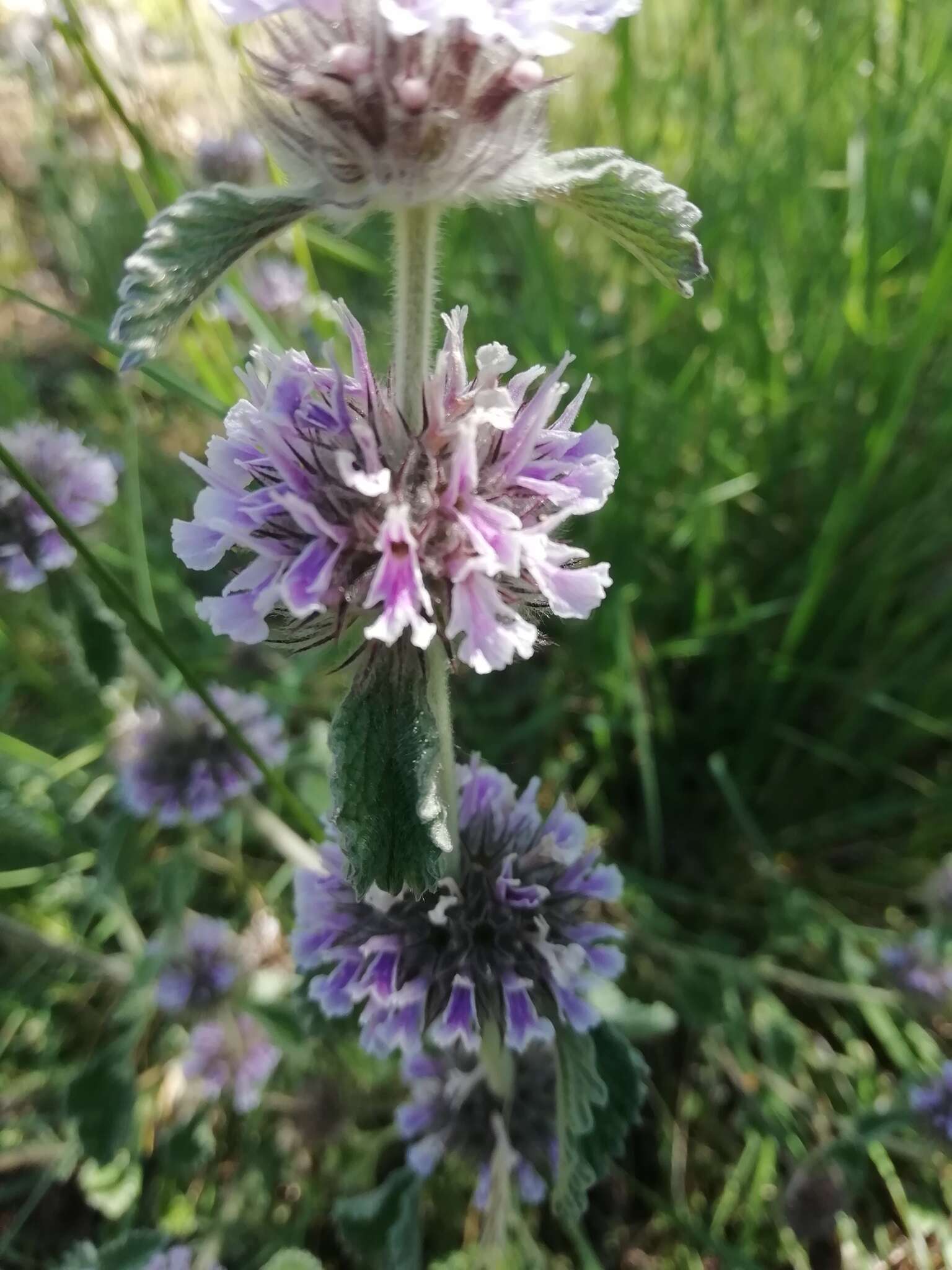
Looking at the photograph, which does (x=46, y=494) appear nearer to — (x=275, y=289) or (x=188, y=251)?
(x=188, y=251)

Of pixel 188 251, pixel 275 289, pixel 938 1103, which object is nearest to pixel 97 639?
pixel 188 251

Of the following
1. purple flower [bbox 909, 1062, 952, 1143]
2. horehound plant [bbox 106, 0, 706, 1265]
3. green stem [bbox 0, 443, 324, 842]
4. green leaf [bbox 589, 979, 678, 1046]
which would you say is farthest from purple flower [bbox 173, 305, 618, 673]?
purple flower [bbox 909, 1062, 952, 1143]

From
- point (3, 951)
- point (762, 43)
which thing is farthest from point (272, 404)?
point (762, 43)

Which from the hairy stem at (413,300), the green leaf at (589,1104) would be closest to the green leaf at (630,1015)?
the green leaf at (589,1104)

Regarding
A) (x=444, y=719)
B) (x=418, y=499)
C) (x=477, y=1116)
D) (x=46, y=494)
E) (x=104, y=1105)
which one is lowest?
(x=104, y=1105)

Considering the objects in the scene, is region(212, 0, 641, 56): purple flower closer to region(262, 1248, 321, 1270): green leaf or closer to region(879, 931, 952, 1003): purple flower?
region(262, 1248, 321, 1270): green leaf

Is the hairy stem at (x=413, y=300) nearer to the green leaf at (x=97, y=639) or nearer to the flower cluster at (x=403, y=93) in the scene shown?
the flower cluster at (x=403, y=93)

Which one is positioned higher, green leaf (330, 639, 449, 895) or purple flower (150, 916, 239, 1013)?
green leaf (330, 639, 449, 895)

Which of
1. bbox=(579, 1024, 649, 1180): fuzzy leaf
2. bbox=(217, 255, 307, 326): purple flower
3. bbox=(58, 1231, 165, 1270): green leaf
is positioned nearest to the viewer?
bbox=(579, 1024, 649, 1180): fuzzy leaf
